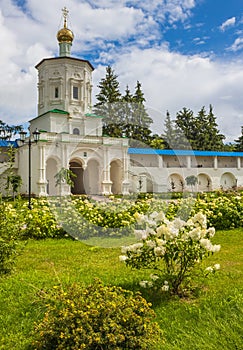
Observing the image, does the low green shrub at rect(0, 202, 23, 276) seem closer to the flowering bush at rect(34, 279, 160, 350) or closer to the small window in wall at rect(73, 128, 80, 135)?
the flowering bush at rect(34, 279, 160, 350)

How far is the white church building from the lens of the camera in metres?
21.5

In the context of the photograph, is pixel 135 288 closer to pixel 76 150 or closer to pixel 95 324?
pixel 95 324

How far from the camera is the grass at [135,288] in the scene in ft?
9.21

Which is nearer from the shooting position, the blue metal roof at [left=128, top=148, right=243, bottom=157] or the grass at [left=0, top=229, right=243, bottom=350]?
the grass at [left=0, top=229, right=243, bottom=350]

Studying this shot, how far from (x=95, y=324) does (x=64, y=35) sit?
25056mm

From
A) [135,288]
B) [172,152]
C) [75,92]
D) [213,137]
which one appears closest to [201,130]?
[213,137]

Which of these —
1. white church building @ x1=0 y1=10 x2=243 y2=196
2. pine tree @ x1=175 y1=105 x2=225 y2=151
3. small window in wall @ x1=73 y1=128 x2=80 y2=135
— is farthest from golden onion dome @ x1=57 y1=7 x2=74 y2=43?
pine tree @ x1=175 y1=105 x2=225 y2=151

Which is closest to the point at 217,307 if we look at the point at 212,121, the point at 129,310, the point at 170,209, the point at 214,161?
the point at 129,310

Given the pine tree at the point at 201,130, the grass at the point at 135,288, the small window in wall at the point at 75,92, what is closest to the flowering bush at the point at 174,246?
the grass at the point at 135,288

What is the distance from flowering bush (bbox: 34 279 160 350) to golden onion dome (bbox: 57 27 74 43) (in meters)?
24.6

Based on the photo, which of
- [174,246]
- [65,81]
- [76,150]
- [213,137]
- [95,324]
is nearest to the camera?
[95,324]

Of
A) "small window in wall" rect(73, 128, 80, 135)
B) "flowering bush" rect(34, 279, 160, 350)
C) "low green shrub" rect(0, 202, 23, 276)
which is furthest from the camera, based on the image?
"small window in wall" rect(73, 128, 80, 135)

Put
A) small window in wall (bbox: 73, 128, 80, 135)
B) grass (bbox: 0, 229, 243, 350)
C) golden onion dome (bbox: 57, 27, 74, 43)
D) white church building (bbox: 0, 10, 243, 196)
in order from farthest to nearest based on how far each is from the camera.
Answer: golden onion dome (bbox: 57, 27, 74, 43), small window in wall (bbox: 73, 128, 80, 135), white church building (bbox: 0, 10, 243, 196), grass (bbox: 0, 229, 243, 350)

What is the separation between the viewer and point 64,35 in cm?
2452
